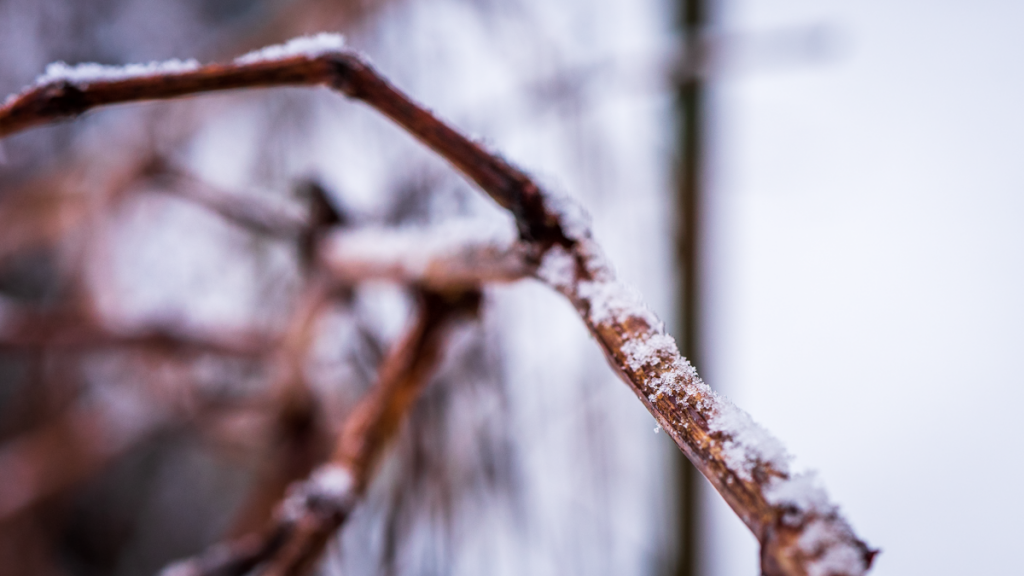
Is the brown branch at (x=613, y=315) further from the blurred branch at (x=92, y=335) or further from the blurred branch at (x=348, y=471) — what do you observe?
the blurred branch at (x=92, y=335)

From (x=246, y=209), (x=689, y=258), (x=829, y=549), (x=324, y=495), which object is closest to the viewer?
(x=829, y=549)

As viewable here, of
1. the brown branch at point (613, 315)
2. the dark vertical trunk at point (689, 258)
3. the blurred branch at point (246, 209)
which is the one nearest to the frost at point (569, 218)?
the brown branch at point (613, 315)

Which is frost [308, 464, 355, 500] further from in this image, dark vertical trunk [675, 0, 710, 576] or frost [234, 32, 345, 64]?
dark vertical trunk [675, 0, 710, 576]

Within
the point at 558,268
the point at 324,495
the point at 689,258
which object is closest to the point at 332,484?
the point at 324,495

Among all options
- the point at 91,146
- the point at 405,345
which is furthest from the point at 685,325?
the point at 91,146

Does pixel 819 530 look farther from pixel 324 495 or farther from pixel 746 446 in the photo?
pixel 324 495

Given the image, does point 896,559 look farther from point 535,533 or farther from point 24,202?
point 24,202
